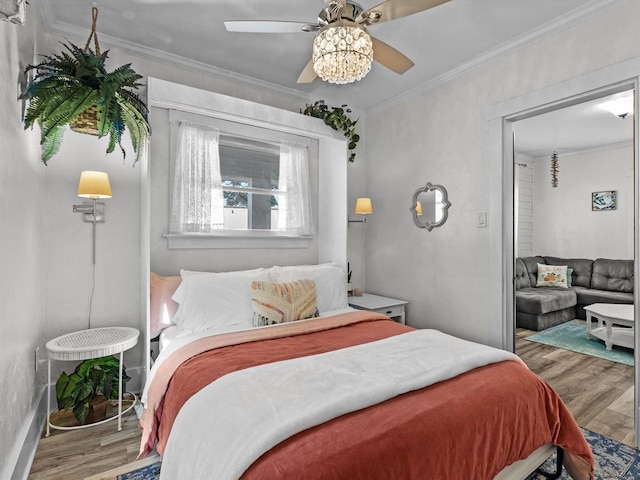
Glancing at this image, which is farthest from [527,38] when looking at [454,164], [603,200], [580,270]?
[580,270]

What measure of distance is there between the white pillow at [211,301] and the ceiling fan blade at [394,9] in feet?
5.97

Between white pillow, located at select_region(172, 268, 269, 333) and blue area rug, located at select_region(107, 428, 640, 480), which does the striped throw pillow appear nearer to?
white pillow, located at select_region(172, 268, 269, 333)

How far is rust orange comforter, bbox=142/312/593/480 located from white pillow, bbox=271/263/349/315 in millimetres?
840

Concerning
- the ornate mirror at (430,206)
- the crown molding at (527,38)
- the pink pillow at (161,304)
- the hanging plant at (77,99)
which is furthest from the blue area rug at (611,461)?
the hanging plant at (77,99)

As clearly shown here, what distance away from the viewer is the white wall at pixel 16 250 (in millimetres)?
1506

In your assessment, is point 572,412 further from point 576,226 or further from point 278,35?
point 576,226

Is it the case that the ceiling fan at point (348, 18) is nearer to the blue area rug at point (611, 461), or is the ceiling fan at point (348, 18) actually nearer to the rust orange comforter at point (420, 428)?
the rust orange comforter at point (420, 428)

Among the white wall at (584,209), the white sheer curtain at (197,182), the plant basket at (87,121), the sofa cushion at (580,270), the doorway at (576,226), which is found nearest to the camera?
the plant basket at (87,121)

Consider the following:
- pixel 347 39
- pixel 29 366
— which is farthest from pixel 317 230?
pixel 29 366

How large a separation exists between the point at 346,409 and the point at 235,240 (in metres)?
2.20

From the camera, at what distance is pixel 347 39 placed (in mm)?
1591

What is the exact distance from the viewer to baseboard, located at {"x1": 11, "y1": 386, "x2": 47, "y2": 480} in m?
1.72

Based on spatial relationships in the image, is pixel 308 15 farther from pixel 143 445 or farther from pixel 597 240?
pixel 597 240

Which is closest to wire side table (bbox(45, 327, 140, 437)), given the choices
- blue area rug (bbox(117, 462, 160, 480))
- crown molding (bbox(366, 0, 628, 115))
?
blue area rug (bbox(117, 462, 160, 480))
